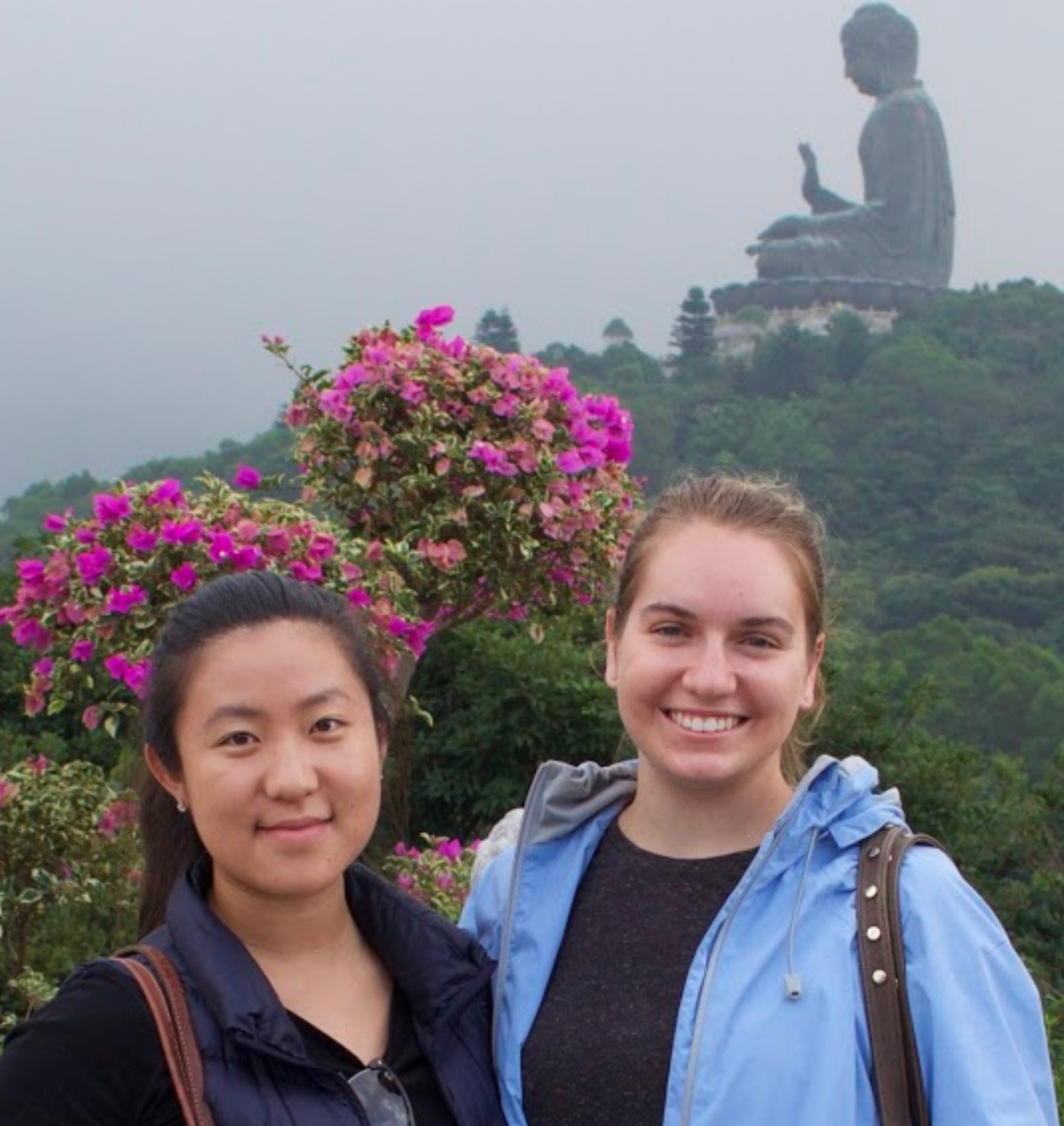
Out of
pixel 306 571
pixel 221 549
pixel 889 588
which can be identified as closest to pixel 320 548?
pixel 306 571

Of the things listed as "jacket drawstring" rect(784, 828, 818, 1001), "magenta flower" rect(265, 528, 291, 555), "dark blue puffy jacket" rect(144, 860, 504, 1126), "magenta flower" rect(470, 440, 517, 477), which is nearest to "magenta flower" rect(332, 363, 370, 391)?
"magenta flower" rect(470, 440, 517, 477)

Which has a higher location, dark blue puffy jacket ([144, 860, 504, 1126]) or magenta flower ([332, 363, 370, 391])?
magenta flower ([332, 363, 370, 391])

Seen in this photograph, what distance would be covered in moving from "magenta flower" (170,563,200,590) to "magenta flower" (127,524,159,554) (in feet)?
0.27

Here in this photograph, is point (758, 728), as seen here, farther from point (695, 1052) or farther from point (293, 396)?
point (293, 396)

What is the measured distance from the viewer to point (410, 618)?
14.1ft

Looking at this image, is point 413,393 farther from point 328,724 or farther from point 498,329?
point 498,329

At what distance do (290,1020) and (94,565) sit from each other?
226cm

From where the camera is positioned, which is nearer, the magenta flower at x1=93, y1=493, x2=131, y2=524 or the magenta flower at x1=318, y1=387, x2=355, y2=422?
the magenta flower at x1=93, y1=493, x2=131, y2=524

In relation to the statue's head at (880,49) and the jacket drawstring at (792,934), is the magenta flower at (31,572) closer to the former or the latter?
the jacket drawstring at (792,934)

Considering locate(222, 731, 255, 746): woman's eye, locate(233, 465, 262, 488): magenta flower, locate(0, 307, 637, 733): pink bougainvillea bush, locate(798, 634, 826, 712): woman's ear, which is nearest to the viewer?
locate(222, 731, 255, 746): woman's eye

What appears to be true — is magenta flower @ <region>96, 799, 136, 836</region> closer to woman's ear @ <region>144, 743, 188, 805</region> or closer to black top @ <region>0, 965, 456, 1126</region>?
woman's ear @ <region>144, 743, 188, 805</region>

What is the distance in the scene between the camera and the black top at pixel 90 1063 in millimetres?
1518

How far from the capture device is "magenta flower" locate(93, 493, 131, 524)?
150 inches

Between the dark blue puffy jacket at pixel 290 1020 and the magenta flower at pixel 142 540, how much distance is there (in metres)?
1.99
